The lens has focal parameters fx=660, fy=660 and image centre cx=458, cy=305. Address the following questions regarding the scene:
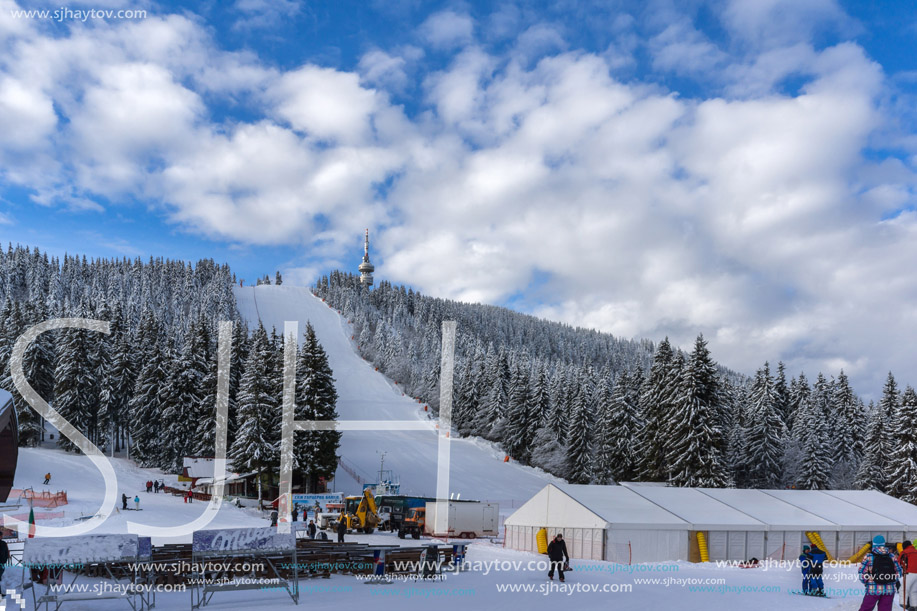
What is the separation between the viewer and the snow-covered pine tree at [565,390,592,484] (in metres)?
62.2

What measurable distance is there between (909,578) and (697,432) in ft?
120

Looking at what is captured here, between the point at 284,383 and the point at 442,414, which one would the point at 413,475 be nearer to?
the point at 284,383

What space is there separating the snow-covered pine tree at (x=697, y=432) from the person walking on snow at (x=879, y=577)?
119 feet

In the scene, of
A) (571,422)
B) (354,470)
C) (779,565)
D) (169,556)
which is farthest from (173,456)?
(779,565)

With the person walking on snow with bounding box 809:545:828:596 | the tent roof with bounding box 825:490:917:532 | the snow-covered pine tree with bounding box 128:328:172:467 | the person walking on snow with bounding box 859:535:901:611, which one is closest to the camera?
the person walking on snow with bounding box 859:535:901:611

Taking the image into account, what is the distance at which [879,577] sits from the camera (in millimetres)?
11266

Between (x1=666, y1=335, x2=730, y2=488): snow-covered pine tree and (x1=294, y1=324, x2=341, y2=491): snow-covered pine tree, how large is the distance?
25.6 m

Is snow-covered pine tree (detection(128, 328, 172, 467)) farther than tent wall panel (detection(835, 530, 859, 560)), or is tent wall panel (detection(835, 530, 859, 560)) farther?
snow-covered pine tree (detection(128, 328, 172, 467))

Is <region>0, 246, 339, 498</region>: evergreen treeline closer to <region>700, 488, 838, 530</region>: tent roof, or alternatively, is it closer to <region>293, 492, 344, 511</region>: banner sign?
<region>293, 492, 344, 511</region>: banner sign

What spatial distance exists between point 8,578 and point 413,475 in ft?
163

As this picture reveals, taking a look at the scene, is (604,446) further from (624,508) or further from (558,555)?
(558,555)

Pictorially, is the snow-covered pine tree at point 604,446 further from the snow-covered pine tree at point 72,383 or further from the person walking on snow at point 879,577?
the person walking on snow at point 879,577

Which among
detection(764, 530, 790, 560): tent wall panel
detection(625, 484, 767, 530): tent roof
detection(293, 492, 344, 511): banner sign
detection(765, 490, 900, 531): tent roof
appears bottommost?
detection(293, 492, 344, 511): banner sign

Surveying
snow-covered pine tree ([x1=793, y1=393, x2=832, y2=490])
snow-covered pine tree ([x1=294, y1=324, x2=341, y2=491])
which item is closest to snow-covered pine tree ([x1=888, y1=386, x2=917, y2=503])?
snow-covered pine tree ([x1=793, y1=393, x2=832, y2=490])
